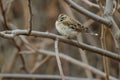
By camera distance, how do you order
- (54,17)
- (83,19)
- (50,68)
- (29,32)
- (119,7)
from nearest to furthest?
(29,32) → (119,7) → (83,19) → (54,17) → (50,68)

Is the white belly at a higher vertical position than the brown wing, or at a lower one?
lower

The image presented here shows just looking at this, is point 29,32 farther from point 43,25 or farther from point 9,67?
point 43,25

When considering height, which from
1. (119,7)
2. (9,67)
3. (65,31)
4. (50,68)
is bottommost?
(50,68)

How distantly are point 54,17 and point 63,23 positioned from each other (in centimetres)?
197

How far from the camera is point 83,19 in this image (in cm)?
291

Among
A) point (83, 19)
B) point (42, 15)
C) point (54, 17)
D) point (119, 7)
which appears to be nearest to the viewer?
point (119, 7)

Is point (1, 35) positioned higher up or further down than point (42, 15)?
higher up

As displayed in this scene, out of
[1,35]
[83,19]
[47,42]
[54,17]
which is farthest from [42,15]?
[1,35]

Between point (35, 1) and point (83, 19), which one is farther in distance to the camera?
point (35, 1)

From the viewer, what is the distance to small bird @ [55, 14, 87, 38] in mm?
1542

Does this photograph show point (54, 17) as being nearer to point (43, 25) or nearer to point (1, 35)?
point (43, 25)

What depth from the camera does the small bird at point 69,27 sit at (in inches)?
60.7

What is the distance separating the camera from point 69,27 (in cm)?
160

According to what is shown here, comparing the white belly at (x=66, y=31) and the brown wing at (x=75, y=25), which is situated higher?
the brown wing at (x=75, y=25)
